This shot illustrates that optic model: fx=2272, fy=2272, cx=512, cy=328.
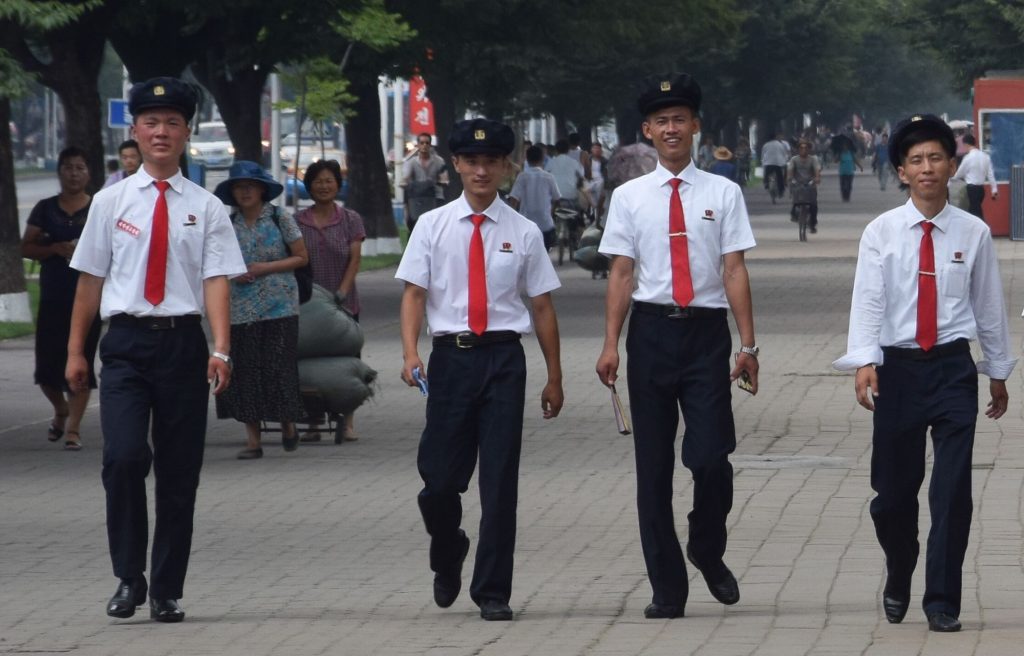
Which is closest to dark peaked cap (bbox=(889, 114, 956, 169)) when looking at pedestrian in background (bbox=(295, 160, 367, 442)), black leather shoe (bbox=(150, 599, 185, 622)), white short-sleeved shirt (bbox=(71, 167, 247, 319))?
white short-sleeved shirt (bbox=(71, 167, 247, 319))

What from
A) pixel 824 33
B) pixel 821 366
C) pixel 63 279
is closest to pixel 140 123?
pixel 63 279

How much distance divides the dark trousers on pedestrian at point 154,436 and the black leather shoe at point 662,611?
1536mm

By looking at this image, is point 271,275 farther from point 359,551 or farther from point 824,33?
point 824,33

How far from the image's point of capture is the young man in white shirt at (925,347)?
22.8 feet

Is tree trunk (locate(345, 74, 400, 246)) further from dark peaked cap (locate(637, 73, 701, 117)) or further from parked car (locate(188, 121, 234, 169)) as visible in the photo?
parked car (locate(188, 121, 234, 169))

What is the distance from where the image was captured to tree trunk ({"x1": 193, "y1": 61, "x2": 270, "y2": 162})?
25583 millimetres

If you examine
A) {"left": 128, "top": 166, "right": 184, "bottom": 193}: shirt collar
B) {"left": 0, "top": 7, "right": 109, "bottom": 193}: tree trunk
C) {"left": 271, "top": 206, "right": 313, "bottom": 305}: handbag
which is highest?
{"left": 0, "top": 7, "right": 109, "bottom": 193}: tree trunk

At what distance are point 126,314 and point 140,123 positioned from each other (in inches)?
24.5

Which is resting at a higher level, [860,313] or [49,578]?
[860,313]

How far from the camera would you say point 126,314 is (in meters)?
7.38

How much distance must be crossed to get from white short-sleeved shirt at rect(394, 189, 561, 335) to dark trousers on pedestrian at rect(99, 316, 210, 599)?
0.77 metres

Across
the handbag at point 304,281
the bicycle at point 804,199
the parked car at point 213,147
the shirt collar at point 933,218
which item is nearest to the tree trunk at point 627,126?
the parked car at point 213,147

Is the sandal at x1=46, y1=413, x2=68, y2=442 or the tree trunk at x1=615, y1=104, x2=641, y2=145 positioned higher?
the tree trunk at x1=615, y1=104, x2=641, y2=145

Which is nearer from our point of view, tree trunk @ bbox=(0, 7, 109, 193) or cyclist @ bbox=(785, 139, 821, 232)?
tree trunk @ bbox=(0, 7, 109, 193)
